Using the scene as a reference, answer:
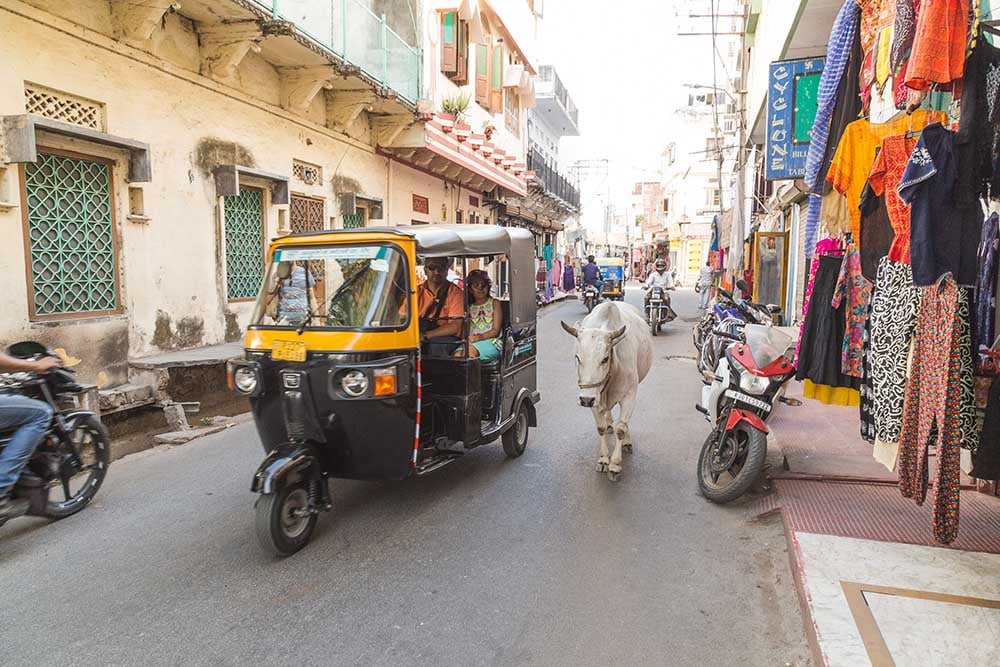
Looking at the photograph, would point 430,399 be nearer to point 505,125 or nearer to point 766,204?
point 766,204

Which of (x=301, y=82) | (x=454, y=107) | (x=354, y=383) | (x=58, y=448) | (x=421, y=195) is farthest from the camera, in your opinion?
(x=421, y=195)

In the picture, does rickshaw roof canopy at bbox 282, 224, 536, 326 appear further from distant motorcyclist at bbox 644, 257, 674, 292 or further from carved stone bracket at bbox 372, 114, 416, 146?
distant motorcyclist at bbox 644, 257, 674, 292

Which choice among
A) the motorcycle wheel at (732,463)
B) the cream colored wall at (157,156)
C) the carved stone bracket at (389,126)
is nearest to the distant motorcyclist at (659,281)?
the carved stone bracket at (389,126)

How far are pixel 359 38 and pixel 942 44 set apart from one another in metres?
10.9

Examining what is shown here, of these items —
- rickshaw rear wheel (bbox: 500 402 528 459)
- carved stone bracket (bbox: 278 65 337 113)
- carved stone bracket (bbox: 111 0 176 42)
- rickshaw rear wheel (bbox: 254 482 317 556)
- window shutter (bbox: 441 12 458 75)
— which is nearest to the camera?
rickshaw rear wheel (bbox: 254 482 317 556)

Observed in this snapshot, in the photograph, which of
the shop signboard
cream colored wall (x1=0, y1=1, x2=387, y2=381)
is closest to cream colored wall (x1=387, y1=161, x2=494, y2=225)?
cream colored wall (x1=0, y1=1, x2=387, y2=381)

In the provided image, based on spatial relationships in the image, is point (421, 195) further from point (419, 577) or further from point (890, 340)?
point (890, 340)

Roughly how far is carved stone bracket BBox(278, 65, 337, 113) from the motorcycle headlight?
911 cm

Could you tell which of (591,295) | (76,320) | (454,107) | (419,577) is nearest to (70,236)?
(76,320)

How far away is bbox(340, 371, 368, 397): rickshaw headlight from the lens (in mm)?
4148

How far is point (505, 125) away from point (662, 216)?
4613 centimetres

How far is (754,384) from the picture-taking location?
5168 millimetres

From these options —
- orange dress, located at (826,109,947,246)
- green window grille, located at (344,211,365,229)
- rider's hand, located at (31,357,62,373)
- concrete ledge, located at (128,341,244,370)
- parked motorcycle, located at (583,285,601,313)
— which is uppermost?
green window grille, located at (344,211,365,229)

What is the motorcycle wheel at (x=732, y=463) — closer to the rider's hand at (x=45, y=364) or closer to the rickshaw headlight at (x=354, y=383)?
the rickshaw headlight at (x=354, y=383)
